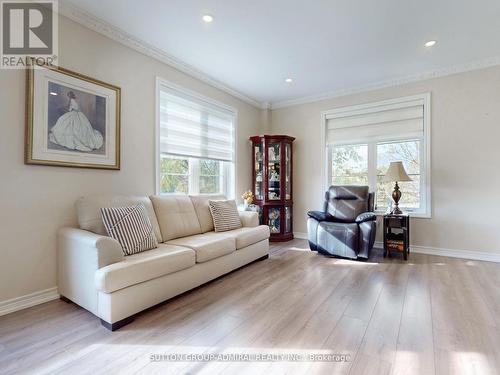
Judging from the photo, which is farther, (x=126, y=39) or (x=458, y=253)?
(x=458, y=253)

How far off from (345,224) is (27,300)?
11.9 ft

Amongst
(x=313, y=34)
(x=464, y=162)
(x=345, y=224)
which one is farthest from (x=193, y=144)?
(x=464, y=162)

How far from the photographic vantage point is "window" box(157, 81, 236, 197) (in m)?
3.45

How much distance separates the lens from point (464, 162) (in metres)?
3.67

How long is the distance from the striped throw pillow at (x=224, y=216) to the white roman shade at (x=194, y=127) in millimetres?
874

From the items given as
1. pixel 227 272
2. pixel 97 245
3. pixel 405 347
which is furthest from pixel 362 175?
pixel 97 245

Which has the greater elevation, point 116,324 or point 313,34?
point 313,34

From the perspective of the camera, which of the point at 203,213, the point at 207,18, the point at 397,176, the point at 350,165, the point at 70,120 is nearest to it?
the point at 70,120

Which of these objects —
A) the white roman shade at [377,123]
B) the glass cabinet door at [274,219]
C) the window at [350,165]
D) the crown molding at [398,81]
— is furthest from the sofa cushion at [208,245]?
the crown molding at [398,81]

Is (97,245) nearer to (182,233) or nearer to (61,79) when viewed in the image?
(182,233)

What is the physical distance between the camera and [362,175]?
4.50 metres

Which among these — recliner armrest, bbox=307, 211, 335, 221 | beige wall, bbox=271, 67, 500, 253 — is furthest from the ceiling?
recliner armrest, bbox=307, 211, 335, 221

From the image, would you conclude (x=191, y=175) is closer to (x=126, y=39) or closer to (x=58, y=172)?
(x=58, y=172)

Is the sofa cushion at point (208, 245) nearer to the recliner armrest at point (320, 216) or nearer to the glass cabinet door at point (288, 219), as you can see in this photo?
the recliner armrest at point (320, 216)
